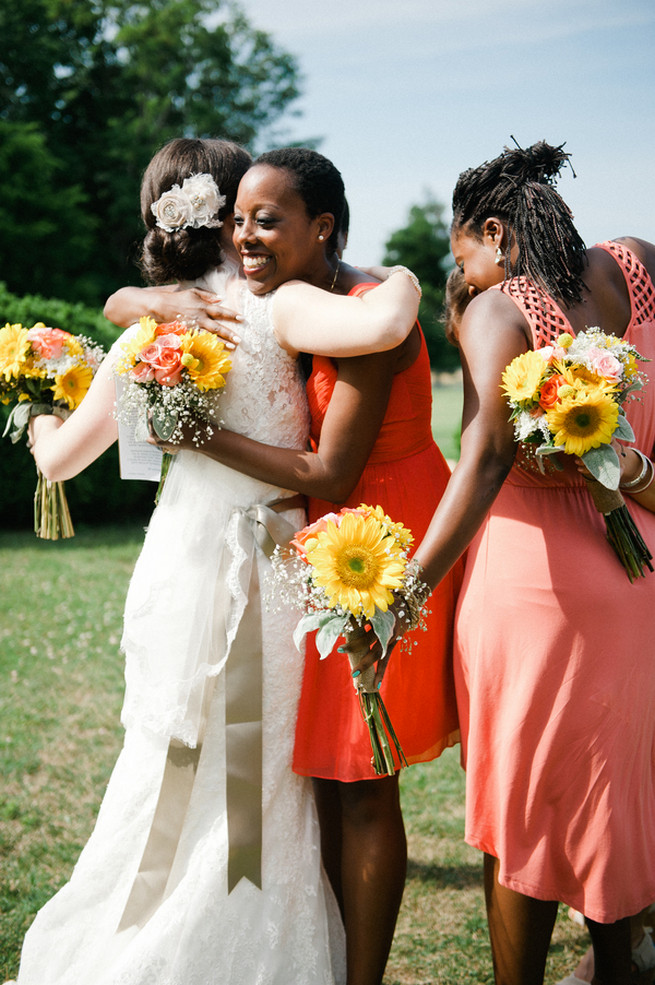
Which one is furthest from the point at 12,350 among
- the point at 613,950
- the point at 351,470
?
the point at 613,950

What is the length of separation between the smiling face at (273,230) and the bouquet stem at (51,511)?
144 cm

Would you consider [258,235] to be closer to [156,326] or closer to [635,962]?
[156,326]

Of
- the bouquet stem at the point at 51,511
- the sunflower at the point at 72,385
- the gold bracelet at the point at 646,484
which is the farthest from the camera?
→ the bouquet stem at the point at 51,511

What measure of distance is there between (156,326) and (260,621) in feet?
3.17

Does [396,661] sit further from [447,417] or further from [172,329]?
[447,417]

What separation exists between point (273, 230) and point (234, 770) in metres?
1.66

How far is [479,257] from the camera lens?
251 cm

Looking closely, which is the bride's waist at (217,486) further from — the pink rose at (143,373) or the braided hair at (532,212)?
the braided hair at (532,212)

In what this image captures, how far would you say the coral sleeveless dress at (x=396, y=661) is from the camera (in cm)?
249

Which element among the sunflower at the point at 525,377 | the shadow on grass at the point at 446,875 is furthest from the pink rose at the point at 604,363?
the shadow on grass at the point at 446,875

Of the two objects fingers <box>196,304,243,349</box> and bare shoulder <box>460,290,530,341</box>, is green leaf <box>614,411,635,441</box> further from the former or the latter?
fingers <box>196,304,243,349</box>

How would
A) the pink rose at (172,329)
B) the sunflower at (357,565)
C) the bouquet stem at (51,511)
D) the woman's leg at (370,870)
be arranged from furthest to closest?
the bouquet stem at (51,511), the woman's leg at (370,870), the pink rose at (172,329), the sunflower at (357,565)

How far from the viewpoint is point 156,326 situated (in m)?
2.43

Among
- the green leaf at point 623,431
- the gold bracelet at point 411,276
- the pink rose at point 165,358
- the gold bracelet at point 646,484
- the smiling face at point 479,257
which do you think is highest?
the smiling face at point 479,257
